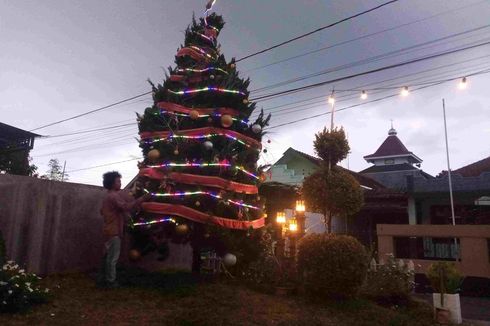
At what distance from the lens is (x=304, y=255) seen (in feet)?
24.2

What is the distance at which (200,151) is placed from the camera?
6.97 m

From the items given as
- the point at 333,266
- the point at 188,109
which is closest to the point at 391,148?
the point at 333,266

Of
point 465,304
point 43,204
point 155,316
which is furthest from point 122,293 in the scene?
point 465,304

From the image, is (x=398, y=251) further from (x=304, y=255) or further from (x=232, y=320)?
(x=232, y=320)

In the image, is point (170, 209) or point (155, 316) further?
point (170, 209)

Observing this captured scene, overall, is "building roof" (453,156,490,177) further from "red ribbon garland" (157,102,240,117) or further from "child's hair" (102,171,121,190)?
"child's hair" (102,171,121,190)

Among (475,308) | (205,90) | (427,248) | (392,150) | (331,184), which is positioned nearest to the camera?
(205,90)

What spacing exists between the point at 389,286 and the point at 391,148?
2583 centimetres

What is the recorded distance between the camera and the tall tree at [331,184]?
25.7ft

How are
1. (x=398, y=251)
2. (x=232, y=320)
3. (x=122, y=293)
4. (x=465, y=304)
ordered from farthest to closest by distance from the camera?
(x=398, y=251) → (x=465, y=304) → (x=122, y=293) → (x=232, y=320)

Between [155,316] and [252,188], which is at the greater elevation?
[252,188]

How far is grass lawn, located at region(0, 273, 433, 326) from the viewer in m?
4.91

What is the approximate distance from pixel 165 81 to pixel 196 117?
1200 mm

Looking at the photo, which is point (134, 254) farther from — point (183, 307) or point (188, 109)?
point (188, 109)
